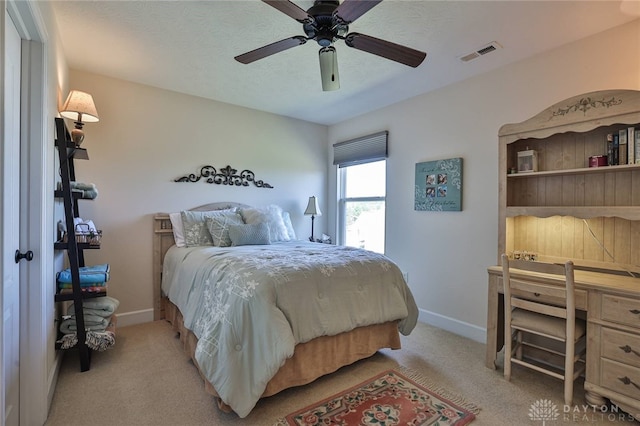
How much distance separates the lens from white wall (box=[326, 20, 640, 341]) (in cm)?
232

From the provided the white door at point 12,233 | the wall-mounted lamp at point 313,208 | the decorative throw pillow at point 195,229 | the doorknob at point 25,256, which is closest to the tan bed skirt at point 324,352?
the decorative throw pillow at point 195,229

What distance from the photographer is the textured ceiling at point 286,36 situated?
203cm

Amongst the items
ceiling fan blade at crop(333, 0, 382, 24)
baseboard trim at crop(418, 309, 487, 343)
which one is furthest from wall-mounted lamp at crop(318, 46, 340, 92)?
baseboard trim at crop(418, 309, 487, 343)

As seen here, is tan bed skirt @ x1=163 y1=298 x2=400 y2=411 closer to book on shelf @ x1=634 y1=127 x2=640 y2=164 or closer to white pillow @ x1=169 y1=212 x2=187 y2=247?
white pillow @ x1=169 y1=212 x2=187 y2=247

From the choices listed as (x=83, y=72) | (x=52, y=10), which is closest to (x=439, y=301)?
(x=52, y=10)

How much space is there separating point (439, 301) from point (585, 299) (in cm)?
149

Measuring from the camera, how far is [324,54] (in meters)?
2.00

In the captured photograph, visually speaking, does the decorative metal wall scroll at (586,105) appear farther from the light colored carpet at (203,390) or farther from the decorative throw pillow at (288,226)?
the decorative throw pillow at (288,226)

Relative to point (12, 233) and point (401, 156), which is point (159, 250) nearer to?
point (12, 233)

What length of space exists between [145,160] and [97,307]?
1612mm

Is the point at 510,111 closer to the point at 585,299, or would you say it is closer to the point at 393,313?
the point at 585,299

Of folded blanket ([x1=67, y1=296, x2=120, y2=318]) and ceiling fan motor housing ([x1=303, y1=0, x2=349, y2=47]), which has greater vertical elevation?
ceiling fan motor housing ([x1=303, y1=0, x2=349, y2=47])

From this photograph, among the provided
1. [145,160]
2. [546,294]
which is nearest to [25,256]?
[145,160]

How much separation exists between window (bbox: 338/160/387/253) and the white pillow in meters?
2.26
